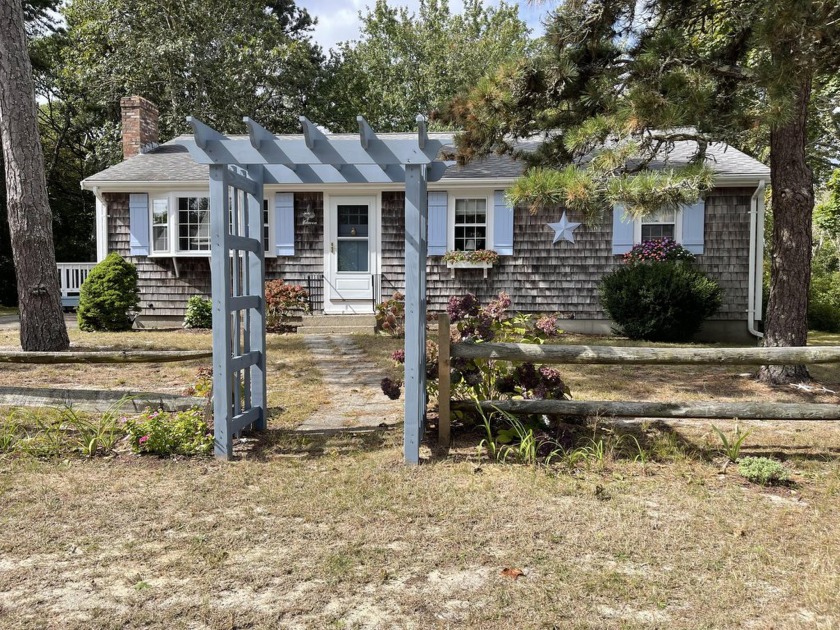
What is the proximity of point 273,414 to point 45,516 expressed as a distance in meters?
2.22

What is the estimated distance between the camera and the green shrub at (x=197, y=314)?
11.3 m

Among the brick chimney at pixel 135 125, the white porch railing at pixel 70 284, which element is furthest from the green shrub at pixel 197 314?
the brick chimney at pixel 135 125

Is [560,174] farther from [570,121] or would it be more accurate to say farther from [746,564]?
[746,564]

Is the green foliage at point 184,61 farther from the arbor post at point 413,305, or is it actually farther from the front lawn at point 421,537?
the front lawn at point 421,537

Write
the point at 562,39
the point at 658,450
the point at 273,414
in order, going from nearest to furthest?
A: the point at 658,450 → the point at 273,414 → the point at 562,39

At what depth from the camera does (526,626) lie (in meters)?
2.09

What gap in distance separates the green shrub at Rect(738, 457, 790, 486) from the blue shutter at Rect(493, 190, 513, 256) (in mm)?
7970

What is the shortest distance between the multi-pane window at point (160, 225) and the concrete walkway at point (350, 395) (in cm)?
470

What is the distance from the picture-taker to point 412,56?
27.6m

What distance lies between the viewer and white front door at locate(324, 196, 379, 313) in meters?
11.6

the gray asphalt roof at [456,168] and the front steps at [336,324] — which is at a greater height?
the gray asphalt roof at [456,168]

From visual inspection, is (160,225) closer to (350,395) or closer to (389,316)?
(389,316)

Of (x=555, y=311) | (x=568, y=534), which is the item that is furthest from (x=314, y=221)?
(x=568, y=534)

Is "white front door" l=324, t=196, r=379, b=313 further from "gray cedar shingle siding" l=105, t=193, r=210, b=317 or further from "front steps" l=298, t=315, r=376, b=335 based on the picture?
"gray cedar shingle siding" l=105, t=193, r=210, b=317
